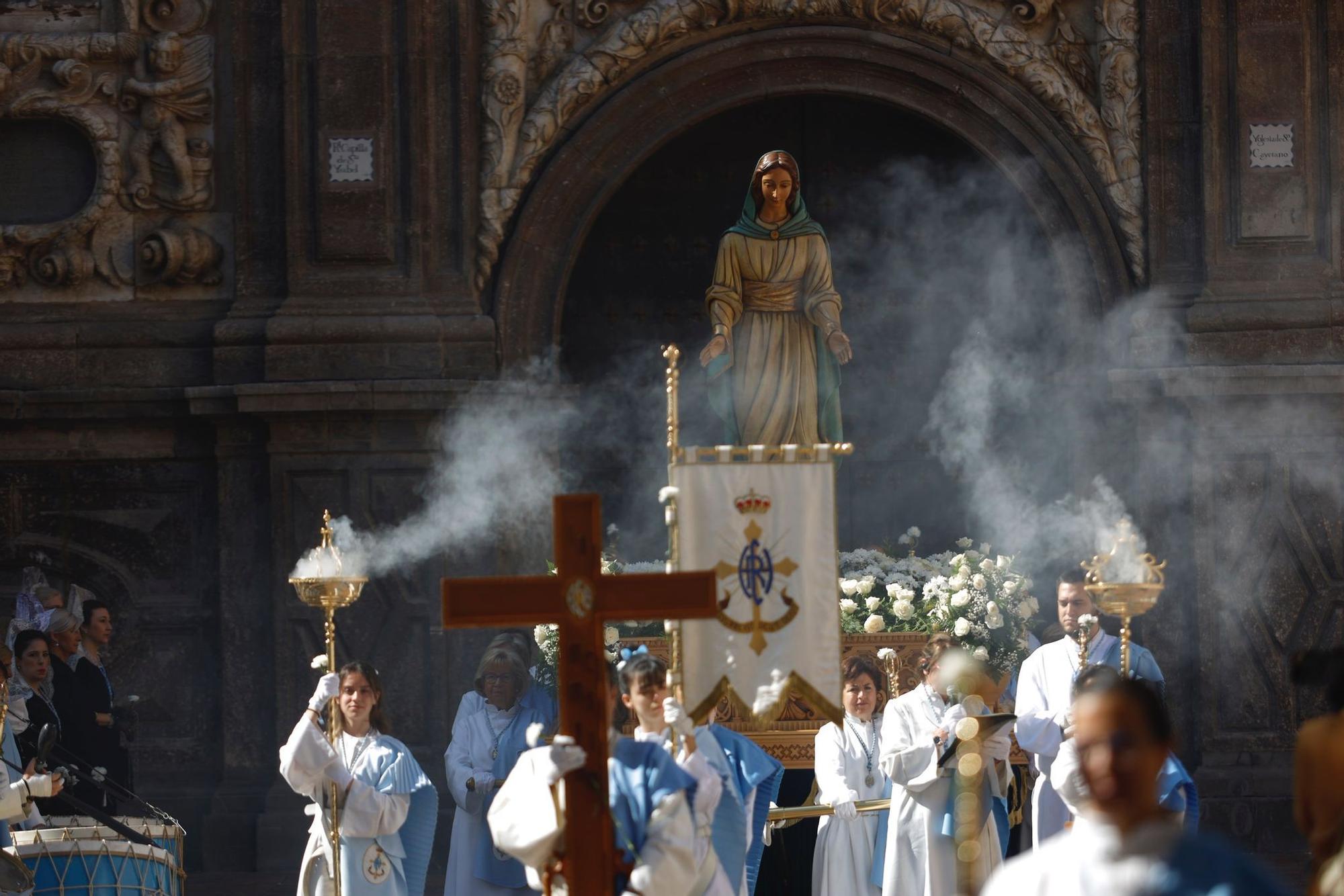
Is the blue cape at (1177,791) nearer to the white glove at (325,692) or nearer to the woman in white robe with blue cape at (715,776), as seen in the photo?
the woman in white robe with blue cape at (715,776)

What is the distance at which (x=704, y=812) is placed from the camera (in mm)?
6824

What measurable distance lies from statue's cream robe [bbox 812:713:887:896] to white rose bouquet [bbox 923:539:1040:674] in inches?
33.0

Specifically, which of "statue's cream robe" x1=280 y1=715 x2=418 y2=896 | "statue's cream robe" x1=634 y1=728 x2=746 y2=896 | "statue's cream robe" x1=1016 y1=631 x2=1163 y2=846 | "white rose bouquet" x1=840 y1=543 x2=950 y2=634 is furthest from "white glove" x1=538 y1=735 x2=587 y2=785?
"white rose bouquet" x1=840 y1=543 x2=950 y2=634

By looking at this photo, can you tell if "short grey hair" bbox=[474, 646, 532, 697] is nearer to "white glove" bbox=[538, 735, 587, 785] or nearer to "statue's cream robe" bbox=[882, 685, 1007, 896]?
"statue's cream robe" bbox=[882, 685, 1007, 896]

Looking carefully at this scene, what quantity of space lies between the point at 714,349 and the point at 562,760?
4.01 m

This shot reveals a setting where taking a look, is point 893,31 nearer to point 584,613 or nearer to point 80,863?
point 80,863

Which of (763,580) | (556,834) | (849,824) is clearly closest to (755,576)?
(763,580)

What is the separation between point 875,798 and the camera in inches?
395

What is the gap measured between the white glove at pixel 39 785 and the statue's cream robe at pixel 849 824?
3402 mm

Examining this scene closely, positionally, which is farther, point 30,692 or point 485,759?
point 30,692

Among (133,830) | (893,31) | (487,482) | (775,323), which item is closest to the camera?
(133,830)

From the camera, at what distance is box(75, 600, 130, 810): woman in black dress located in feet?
35.9

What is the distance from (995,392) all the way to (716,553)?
236 inches

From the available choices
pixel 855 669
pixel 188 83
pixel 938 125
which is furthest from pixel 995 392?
pixel 188 83
